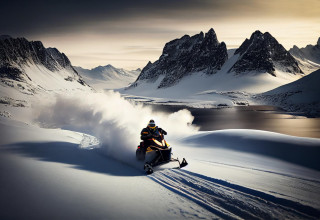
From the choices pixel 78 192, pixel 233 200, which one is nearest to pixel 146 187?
pixel 78 192

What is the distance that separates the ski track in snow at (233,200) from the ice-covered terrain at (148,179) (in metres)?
0.03

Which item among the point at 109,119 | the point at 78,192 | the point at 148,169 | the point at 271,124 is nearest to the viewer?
the point at 78,192

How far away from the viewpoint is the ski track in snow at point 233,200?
6633 millimetres

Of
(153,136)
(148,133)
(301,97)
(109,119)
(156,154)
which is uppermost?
(301,97)

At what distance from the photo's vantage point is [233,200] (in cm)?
750

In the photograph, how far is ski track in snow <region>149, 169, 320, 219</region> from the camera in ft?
21.8

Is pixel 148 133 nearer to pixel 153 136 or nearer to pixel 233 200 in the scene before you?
pixel 153 136

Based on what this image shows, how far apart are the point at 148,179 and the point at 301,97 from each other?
9599cm

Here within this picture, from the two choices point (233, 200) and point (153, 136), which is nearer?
point (233, 200)

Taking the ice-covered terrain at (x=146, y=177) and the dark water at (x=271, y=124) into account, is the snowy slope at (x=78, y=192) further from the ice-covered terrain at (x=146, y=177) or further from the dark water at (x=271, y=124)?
the dark water at (x=271, y=124)

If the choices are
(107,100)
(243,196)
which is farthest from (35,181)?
(107,100)

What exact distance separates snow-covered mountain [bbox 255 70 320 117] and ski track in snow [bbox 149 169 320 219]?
75355 mm

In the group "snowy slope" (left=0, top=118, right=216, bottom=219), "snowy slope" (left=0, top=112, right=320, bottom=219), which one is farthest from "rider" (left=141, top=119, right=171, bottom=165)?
"snowy slope" (left=0, top=118, right=216, bottom=219)

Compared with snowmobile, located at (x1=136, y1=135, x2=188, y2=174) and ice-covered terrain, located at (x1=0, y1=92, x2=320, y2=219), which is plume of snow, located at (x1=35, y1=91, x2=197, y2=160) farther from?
snowmobile, located at (x1=136, y1=135, x2=188, y2=174)
